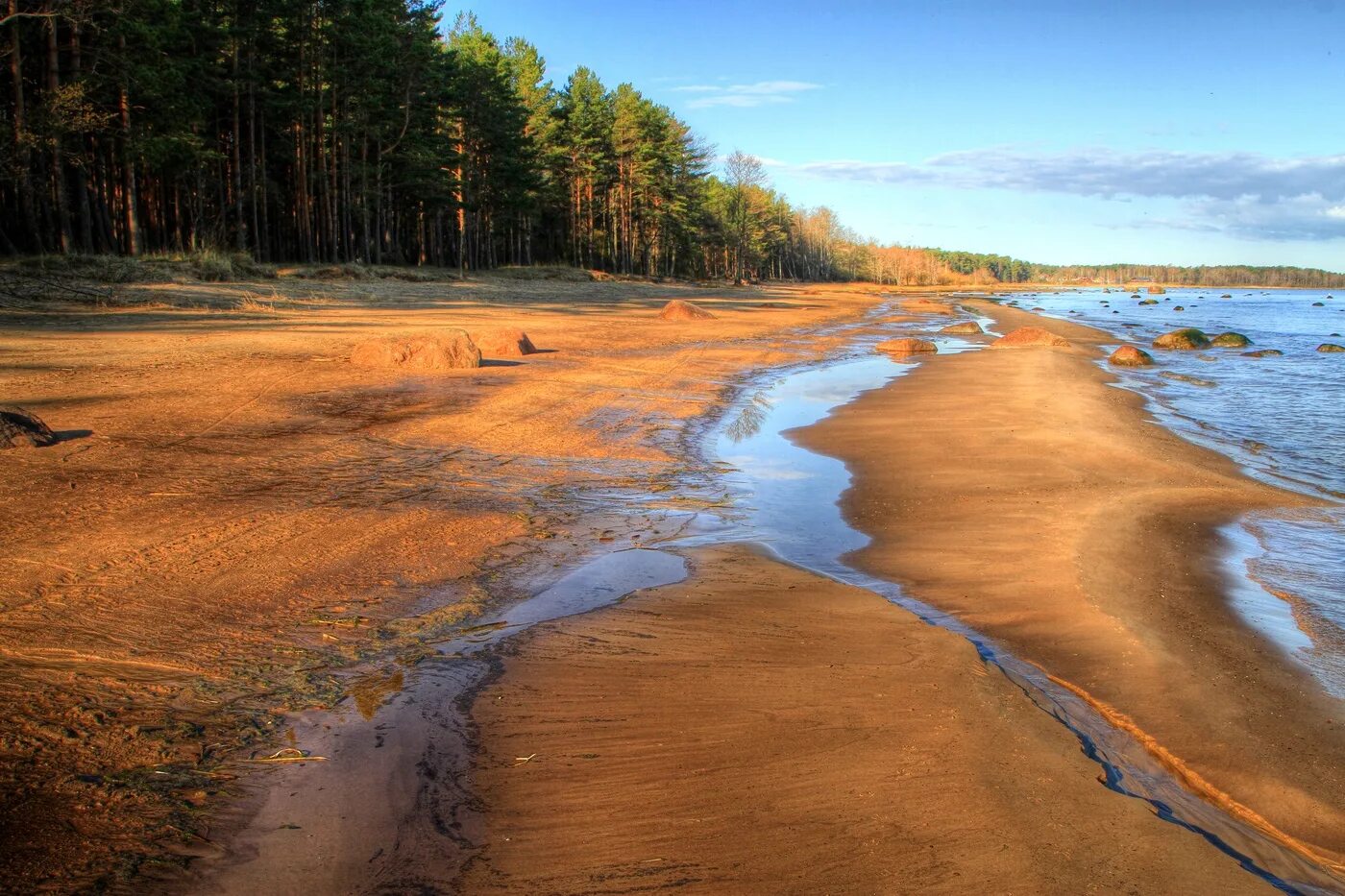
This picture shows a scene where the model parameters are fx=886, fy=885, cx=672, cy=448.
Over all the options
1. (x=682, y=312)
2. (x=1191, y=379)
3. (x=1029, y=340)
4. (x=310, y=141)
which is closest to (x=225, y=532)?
(x=1191, y=379)

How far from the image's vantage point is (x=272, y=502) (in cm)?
641

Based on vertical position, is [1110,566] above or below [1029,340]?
below

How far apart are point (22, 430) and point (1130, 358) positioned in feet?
73.7

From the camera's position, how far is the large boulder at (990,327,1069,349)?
83.2ft

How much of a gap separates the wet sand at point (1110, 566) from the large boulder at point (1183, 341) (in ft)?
58.2

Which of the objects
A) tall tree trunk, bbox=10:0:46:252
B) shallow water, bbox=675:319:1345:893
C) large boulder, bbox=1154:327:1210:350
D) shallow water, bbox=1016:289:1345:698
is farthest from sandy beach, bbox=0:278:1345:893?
large boulder, bbox=1154:327:1210:350

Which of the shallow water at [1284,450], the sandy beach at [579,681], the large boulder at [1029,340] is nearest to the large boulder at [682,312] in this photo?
the large boulder at [1029,340]

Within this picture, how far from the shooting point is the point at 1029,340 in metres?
25.9

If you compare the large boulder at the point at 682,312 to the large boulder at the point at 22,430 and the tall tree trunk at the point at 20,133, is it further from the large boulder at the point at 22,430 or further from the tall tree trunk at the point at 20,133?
the large boulder at the point at 22,430

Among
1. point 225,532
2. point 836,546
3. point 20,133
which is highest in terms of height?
point 20,133

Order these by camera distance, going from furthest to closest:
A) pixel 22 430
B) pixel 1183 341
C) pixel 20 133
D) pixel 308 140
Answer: pixel 308 140 → pixel 1183 341 → pixel 20 133 → pixel 22 430

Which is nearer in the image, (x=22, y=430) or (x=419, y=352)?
(x=22, y=430)

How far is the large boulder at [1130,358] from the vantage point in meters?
21.8

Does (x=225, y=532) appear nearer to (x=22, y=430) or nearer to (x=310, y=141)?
(x=22, y=430)
